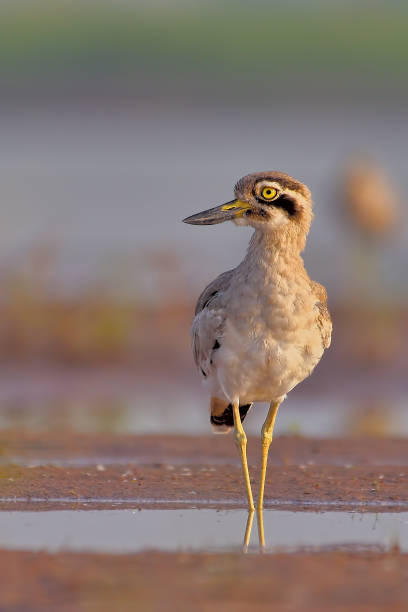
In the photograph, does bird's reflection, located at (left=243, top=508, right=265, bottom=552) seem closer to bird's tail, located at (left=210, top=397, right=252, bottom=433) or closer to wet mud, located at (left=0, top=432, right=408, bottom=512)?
wet mud, located at (left=0, top=432, right=408, bottom=512)

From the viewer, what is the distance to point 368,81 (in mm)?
37000

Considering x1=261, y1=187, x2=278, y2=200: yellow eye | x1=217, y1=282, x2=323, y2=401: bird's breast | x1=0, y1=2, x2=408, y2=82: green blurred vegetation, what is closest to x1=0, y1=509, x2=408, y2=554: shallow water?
x1=217, y1=282, x2=323, y2=401: bird's breast

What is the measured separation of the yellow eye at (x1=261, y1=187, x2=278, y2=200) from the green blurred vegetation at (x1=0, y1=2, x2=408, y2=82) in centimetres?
2972

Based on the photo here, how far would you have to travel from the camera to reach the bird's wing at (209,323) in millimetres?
6516

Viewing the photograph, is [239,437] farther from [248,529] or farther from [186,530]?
[186,530]

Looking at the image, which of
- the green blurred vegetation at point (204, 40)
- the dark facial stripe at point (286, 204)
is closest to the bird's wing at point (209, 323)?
the dark facial stripe at point (286, 204)

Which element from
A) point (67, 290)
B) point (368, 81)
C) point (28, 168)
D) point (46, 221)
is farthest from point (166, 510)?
point (368, 81)

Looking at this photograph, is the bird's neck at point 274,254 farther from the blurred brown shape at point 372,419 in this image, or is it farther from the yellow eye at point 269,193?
the blurred brown shape at point 372,419

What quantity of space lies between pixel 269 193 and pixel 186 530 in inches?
61.4

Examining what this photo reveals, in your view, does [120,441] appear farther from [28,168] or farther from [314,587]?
[28,168]

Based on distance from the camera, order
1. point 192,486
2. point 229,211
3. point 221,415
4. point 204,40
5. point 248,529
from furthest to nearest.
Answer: point 204,40
point 221,415
point 192,486
point 229,211
point 248,529

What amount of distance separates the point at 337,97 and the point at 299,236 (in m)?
28.9

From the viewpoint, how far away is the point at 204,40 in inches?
1569

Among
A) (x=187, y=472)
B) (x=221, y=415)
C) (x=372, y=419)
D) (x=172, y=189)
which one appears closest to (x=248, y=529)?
(x=221, y=415)
